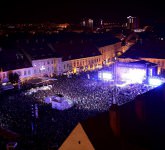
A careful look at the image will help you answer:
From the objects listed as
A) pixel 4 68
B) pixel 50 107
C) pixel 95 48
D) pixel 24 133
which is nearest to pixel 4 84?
pixel 4 68

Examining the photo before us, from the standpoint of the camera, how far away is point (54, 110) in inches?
1602

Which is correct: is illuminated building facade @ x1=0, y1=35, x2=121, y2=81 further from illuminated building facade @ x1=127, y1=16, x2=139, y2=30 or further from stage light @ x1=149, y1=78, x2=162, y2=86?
illuminated building facade @ x1=127, y1=16, x2=139, y2=30

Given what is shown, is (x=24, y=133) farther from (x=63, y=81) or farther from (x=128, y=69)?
(x=128, y=69)

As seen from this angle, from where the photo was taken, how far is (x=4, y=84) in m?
56.2

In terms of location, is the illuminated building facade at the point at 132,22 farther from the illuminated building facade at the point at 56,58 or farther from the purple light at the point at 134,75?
the purple light at the point at 134,75

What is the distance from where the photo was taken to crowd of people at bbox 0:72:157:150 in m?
31.2

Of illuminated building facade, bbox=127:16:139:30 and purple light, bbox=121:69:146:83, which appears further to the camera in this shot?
illuminated building facade, bbox=127:16:139:30

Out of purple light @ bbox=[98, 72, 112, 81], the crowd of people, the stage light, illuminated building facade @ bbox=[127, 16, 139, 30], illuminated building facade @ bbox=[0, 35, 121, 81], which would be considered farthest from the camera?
illuminated building facade @ bbox=[127, 16, 139, 30]

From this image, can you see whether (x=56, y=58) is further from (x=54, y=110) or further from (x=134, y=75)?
(x=54, y=110)

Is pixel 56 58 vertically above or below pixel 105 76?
above

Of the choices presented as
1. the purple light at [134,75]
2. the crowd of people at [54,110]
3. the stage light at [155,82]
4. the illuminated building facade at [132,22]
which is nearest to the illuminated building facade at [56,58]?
the crowd of people at [54,110]

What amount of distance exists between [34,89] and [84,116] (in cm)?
1772

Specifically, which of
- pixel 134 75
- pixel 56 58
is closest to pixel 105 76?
pixel 134 75

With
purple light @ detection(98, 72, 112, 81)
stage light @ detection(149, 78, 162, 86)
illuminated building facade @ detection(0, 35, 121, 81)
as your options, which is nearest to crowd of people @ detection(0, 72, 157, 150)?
stage light @ detection(149, 78, 162, 86)
